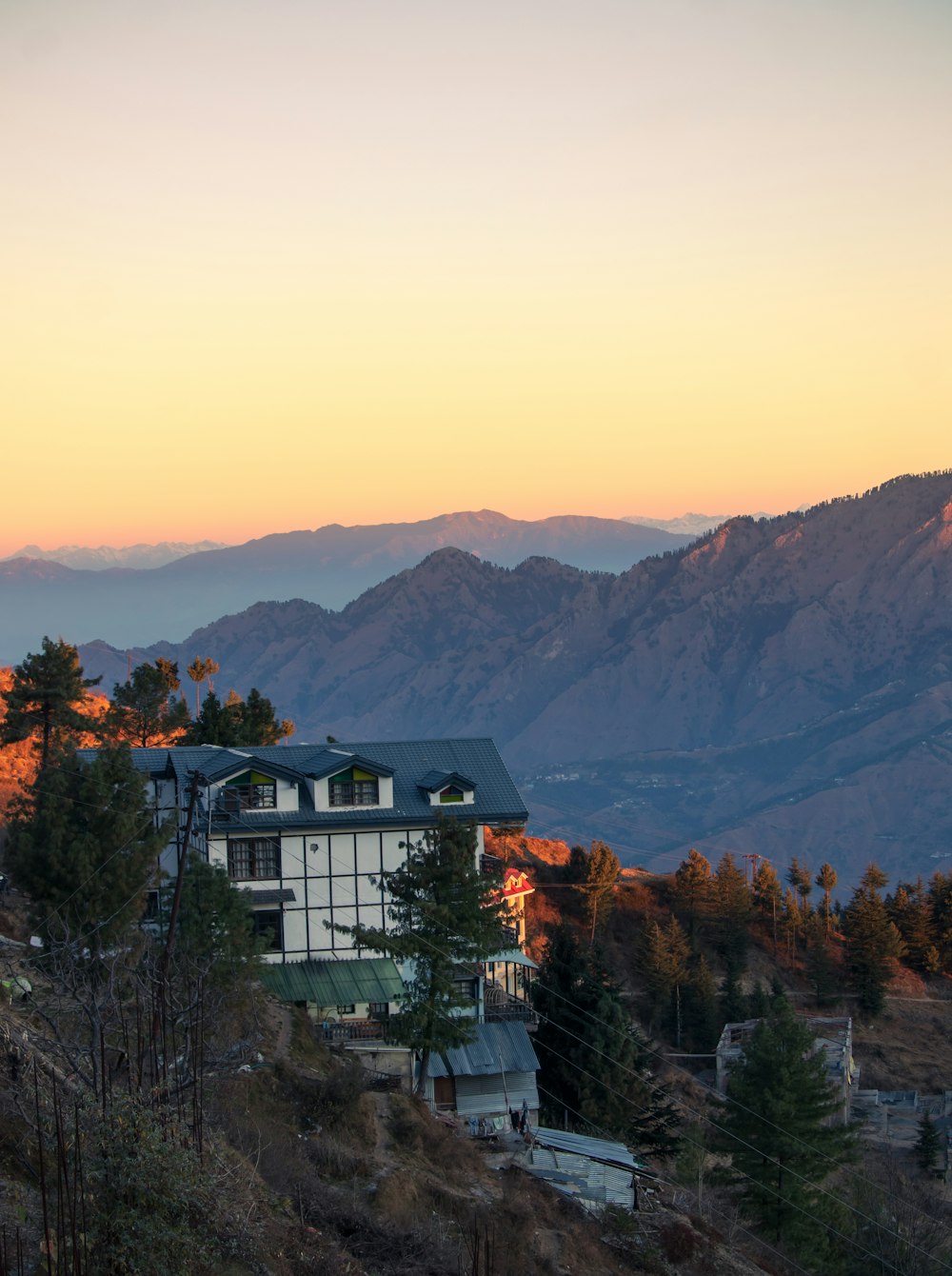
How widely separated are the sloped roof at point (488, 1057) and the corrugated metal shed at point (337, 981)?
264 centimetres

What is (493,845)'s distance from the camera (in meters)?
74.3

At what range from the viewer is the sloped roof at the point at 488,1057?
4100cm

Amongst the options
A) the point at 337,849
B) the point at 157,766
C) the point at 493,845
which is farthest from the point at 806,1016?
the point at 157,766

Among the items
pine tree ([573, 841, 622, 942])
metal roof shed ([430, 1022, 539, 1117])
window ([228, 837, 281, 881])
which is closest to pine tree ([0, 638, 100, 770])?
window ([228, 837, 281, 881])

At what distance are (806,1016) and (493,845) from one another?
1939 centimetres

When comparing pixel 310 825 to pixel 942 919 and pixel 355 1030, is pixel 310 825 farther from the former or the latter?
pixel 942 919

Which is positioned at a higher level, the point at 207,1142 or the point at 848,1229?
the point at 207,1142

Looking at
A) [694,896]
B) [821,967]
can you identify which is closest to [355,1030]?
[694,896]

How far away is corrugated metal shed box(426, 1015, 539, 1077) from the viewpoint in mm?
41000

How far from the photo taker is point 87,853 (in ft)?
112

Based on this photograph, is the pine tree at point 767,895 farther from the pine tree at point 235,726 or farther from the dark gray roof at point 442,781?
the dark gray roof at point 442,781

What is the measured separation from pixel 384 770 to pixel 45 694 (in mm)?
14748

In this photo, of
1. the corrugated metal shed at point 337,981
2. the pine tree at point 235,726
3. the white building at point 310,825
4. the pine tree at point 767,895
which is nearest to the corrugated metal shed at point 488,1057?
the corrugated metal shed at point 337,981

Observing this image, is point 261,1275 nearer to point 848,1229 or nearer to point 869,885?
point 848,1229
